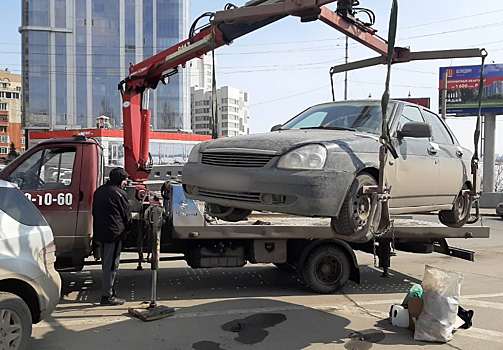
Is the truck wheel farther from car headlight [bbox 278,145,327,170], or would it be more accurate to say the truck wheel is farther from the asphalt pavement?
car headlight [bbox 278,145,327,170]

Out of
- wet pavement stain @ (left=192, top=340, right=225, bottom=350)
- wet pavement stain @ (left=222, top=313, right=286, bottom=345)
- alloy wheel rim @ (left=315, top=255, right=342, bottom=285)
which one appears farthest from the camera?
alloy wheel rim @ (left=315, top=255, right=342, bottom=285)

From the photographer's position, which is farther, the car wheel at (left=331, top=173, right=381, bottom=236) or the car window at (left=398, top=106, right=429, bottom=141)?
the car window at (left=398, top=106, right=429, bottom=141)

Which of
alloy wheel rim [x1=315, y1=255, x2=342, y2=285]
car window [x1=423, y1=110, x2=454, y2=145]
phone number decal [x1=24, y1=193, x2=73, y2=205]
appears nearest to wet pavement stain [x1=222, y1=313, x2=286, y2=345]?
alloy wheel rim [x1=315, y1=255, x2=342, y2=285]

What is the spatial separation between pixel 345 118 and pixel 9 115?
345 feet

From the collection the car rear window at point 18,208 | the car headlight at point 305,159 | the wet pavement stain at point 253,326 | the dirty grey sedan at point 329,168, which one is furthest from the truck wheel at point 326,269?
the car rear window at point 18,208

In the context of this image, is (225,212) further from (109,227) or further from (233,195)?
(109,227)

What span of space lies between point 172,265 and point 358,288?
11.5 feet

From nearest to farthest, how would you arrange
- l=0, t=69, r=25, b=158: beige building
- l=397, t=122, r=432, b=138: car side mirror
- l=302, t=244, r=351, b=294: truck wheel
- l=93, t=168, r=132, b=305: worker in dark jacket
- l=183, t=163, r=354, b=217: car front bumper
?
l=183, t=163, r=354, b=217: car front bumper, l=397, t=122, r=432, b=138: car side mirror, l=93, t=168, r=132, b=305: worker in dark jacket, l=302, t=244, r=351, b=294: truck wheel, l=0, t=69, r=25, b=158: beige building

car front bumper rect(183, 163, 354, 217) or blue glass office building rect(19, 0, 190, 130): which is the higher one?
blue glass office building rect(19, 0, 190, 130)

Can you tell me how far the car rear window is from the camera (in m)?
4.35

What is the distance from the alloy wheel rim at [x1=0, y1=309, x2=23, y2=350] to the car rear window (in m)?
0.83

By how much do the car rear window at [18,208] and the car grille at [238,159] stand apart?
174 centimetres

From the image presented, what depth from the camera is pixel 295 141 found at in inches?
163

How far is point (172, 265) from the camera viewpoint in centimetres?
883
